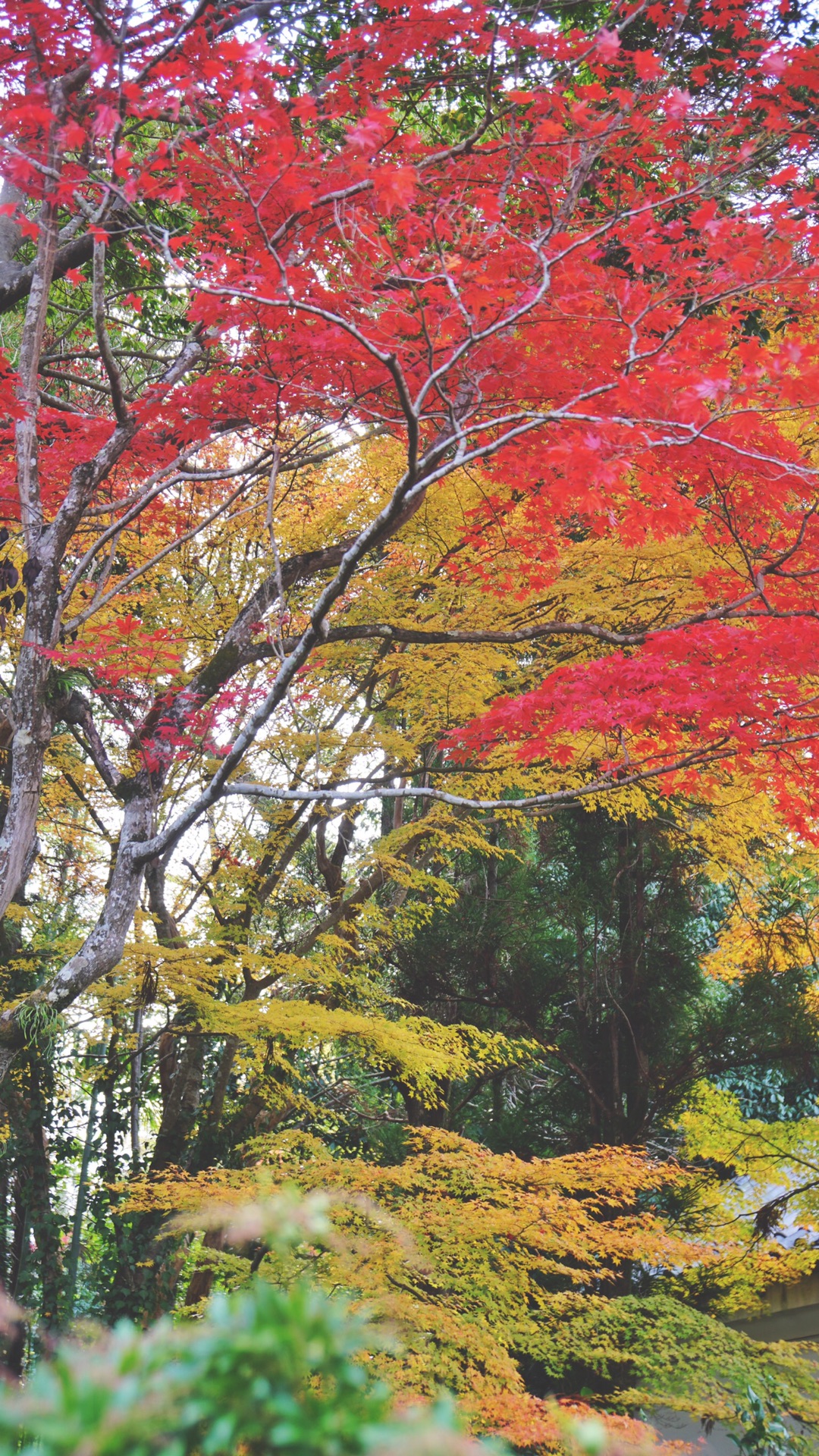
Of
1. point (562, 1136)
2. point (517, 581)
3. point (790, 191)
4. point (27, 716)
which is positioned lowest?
point (562, 1136)

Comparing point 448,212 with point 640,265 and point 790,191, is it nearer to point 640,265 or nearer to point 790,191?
point 640,265

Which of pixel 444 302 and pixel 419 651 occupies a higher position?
pixel 419 651

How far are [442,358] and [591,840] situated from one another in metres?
6.13

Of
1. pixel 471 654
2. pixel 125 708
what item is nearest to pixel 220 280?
pixel 471 654

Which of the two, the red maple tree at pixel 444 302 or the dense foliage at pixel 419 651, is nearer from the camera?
the red maple tree at pixel 444 302

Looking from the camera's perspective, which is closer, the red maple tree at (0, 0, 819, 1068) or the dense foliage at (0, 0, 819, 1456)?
the red maple tree at (0, 0, 819, 1068)

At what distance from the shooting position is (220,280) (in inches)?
176

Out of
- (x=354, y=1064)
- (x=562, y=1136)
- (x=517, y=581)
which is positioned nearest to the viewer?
(x=517, y=581)

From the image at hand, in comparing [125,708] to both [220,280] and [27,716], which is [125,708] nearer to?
[27,716]

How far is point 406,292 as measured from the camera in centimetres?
416

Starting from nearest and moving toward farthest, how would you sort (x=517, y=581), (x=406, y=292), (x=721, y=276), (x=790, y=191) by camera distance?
(x=721, y=276)
(x=406, y=292)
(x=790, y=191)
(x=517, y=581)

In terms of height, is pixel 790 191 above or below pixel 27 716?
above

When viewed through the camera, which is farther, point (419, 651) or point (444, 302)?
point (419, 651)

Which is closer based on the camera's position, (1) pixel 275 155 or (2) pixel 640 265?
(1) pixel 275 155
